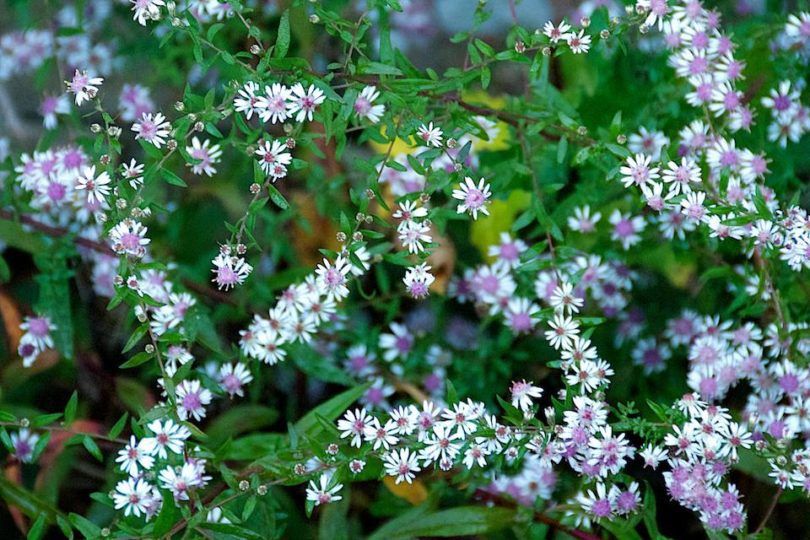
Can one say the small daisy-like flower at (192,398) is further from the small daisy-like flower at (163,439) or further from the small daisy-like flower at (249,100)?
the small daisy-like flower at (249,100)

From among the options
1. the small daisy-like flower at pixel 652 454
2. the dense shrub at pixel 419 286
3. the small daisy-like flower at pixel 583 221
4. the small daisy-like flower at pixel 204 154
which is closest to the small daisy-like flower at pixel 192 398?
the dense shrub at pixel 419 286

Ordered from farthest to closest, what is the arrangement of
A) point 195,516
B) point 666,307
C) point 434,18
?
1. point 434,18
2. point 666,307
3. point 195,516

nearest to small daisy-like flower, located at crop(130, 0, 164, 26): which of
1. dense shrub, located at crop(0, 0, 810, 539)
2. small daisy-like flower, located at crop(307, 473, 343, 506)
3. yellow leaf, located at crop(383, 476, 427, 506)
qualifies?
dense shrub, located at crop(0, 0, 810, 539)

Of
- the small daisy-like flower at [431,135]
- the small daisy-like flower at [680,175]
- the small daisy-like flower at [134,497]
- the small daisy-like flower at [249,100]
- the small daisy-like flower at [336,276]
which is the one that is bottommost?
the small daisy-like flower at [134,497]

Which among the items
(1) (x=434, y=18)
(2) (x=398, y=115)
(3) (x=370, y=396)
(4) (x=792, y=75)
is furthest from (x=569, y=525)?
(1) (x=434, y=18)

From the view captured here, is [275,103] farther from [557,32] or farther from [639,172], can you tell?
[639,172]

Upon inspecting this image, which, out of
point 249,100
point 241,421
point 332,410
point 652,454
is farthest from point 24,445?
point 652,454

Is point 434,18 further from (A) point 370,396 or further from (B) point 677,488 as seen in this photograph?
(B) point 677,488
